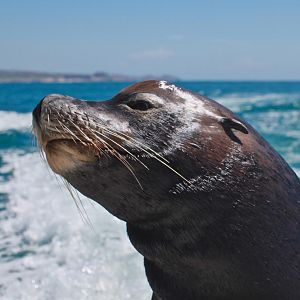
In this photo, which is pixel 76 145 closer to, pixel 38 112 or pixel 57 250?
pixel 38 112

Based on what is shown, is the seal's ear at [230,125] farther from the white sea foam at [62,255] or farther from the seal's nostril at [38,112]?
the white sea foam at [62,255]

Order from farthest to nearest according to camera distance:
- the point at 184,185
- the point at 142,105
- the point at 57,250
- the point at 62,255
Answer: the point at 57,250, the point at 62,255, the point at 142,105, the point at 184,185

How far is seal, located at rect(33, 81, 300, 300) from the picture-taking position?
3.33 metres

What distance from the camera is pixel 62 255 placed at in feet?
24.0

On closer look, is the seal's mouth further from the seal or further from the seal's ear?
the seal's ear

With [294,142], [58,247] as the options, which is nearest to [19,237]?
[58,247]

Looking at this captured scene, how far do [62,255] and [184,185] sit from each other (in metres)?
4.18

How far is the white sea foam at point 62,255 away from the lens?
20.2 ft

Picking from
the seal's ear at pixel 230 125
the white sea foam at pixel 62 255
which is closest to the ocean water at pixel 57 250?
the white sea foam at pixel 62 255

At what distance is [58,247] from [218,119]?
173 inches

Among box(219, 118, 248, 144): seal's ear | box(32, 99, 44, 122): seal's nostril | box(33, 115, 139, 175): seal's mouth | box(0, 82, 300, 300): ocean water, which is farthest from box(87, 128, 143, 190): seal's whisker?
box(0, 82, 300, 300): ocean water

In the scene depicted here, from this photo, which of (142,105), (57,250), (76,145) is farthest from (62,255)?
(76,145)

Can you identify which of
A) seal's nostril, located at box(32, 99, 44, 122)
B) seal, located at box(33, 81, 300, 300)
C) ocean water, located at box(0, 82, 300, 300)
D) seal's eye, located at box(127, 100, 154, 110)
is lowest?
ocean water, located at box(0, 82, 300, 300)

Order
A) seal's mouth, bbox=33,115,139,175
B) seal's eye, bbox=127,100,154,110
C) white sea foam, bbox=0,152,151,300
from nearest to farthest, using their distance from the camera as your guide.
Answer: seal's mouth, bbox=33,115,139,175 < seal's eye, bbox=127,100,154,110 < white sea foam, bbox=0,152,151,300
